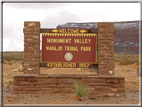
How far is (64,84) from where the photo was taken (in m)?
8.33

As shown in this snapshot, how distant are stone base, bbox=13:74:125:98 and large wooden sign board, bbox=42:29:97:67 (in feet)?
2.68

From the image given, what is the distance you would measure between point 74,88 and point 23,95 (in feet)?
8.60

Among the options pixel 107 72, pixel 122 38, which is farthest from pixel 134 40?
pixel 107 72

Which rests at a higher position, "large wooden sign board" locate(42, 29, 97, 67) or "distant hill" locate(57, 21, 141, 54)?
"distant hill" locate(57, 21, 141, 54)

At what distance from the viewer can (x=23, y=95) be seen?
316 inches

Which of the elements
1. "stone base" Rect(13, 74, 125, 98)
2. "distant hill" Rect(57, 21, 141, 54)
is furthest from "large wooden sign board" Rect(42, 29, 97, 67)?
"distant hill" Rect(57, 21, 141, 54)

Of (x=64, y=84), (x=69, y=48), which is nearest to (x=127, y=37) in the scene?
(x=69, y=48)

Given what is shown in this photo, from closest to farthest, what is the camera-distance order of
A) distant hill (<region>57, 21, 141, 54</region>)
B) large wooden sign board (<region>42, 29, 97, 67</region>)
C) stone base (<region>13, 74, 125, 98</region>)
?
stone base (<region>13, 74, 125, 98</region>)
large wooden sign board (<region>42, 29, 97, 67</region>)
distant hill (<region>57, 21, 141, 54</region>)

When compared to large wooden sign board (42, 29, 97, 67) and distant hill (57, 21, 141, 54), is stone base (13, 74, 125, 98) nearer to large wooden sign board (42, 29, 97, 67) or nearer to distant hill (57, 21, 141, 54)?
large wooden sign board (42, 29, 97, 67)

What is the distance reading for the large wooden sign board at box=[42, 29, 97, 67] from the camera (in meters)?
8.65

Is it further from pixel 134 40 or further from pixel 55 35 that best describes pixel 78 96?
pixel 134 40

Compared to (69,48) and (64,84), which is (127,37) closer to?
(69,48)

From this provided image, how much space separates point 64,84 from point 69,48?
1.96 meters

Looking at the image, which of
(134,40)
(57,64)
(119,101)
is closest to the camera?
(119,101)
